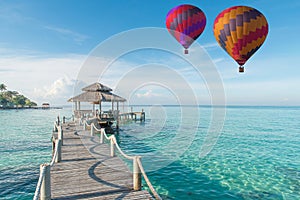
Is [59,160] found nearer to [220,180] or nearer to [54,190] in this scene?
[54,190]

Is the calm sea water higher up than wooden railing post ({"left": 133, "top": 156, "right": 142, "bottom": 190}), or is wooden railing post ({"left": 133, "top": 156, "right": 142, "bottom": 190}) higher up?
wooden railing post ({"left": 133, "top": 156, "right": 142, "bottom": 190})

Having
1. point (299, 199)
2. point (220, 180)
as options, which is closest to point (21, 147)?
point (220, 180)

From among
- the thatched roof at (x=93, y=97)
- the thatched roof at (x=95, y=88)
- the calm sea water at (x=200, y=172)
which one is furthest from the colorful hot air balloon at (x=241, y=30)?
the thatched roof at (x=95, y=88)

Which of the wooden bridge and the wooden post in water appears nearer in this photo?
the wooden post in water

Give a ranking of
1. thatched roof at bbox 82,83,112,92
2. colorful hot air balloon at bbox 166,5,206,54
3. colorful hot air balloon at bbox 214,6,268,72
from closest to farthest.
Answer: colorful hot air balloon at bbox 214,6,268,72 < colorful hot air balloon at bbox 166,5,206,54 < thatched roof at bbox 82,83,112,92

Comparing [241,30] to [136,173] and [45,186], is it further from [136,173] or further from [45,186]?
[45,186]

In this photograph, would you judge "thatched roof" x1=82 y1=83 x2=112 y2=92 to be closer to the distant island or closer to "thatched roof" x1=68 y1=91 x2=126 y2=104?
"thatched roof" x1=68 y1=91 x2=126 y2=104

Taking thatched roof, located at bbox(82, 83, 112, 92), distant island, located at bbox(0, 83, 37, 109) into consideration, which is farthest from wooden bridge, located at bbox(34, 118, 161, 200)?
distant island, located at bbox(0, 83, 37, 109)

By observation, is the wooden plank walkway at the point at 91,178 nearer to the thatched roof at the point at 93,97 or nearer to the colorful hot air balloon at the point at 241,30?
the colorful hot air balloon at the point at 241,30
